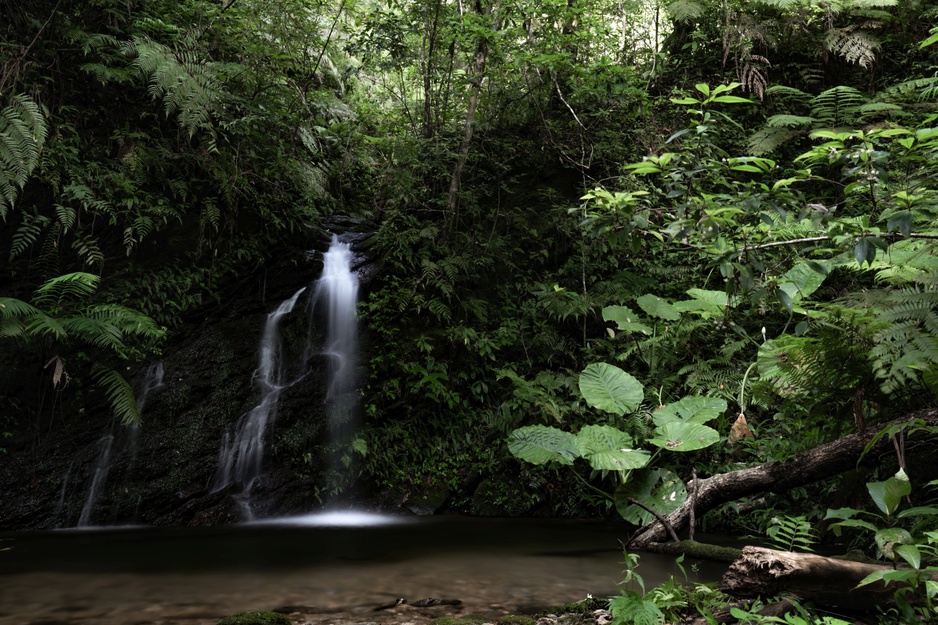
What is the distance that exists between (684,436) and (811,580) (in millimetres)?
2457

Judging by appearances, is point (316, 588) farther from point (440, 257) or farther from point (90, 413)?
point (440, 257)

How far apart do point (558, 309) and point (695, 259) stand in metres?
2.14

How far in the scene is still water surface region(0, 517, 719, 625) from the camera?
306cm

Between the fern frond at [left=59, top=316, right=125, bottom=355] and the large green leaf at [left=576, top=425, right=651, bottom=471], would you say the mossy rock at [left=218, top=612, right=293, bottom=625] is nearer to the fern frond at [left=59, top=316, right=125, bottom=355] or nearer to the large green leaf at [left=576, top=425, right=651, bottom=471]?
the large green leaf at [left=576, top=425, right=651, bottom=471]

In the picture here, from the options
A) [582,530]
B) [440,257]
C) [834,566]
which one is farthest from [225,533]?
[834,566]

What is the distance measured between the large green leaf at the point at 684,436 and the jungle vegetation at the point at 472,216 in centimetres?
3

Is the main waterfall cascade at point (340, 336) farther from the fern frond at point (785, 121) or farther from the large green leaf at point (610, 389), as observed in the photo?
the fern frond at point (785, 121)

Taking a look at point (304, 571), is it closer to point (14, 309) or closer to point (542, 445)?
point (542, 445)

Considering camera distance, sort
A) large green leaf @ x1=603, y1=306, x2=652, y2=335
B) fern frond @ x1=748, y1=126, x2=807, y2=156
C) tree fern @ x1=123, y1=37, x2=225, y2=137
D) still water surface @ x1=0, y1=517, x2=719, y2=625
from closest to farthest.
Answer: still water surface @ x1=0, y1=517, x2=719, y2=625 → tree fern @ x1=123, y1=37, x2=225, y2=137 → large green leaf @ x1=603, y1=306, x2=652, y2=335 → fern frond @ x1=748, y1=126, x2=807, y2=156

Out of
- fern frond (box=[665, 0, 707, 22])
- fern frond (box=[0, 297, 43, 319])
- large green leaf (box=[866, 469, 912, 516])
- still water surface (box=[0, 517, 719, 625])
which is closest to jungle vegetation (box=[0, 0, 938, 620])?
fern frond (box=[0, 297, 43, 319])

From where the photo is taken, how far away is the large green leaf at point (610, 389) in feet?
16.7

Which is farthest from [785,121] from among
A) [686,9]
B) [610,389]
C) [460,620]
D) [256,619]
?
[256,619]

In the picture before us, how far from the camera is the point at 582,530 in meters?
5.10

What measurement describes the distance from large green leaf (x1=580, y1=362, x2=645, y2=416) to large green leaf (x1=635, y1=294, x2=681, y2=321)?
3.93ft
